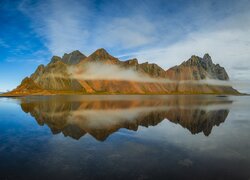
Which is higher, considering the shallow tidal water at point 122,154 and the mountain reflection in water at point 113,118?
the mountain reflection in water at point 113,118

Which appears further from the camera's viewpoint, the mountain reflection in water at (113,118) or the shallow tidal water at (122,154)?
the mountain reflection in water at (113,118)

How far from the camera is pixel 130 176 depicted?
545 inches

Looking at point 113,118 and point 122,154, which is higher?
point 113,118

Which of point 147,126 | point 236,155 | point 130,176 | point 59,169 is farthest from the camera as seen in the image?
point 147,126

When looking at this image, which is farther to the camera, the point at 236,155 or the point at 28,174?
the point at 236,155

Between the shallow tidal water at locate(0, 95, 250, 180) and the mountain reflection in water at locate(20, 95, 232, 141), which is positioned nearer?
the shallow tidal water at locate(0, 95, 250, 180)

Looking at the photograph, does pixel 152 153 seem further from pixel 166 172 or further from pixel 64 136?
pixel 64 136

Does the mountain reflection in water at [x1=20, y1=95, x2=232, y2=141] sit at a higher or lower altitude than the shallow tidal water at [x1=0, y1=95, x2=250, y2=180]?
higher

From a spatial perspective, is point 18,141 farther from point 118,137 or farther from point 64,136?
point 118,137

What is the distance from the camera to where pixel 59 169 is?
14938 millimetres

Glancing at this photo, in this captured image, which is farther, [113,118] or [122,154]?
[113,118]

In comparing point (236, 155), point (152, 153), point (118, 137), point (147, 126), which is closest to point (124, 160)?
point (152, 153)

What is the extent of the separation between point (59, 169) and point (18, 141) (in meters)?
10.9

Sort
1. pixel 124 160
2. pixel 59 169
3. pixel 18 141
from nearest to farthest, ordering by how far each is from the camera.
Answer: pixel 59 169 < pixel 124 160 < pixel 18 141
